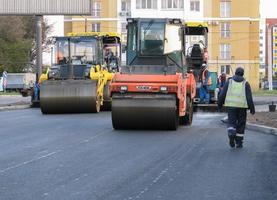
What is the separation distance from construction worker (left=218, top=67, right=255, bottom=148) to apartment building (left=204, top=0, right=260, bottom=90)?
71494mm

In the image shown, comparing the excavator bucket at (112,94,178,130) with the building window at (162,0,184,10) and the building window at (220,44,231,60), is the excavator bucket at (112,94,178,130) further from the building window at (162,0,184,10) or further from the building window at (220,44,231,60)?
the building window at (220,44,231,60)

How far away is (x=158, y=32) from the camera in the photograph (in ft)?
64.9

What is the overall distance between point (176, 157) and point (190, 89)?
7131 mm

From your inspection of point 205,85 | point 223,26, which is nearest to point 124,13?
point 223,26

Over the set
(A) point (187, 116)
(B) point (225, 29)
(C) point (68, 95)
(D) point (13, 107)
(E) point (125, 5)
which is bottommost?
(D) point (13, 107)

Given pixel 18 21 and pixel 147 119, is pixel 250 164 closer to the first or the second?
pixel 147 119

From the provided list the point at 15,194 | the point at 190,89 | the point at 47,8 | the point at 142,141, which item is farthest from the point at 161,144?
the point at 47,8

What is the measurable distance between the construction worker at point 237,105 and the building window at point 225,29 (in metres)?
72.9

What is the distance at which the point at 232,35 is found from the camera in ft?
284

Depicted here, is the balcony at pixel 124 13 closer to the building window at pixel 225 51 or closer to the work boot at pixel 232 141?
the building window at pixel 225 51

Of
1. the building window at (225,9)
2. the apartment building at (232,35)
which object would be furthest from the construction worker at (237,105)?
the building window at (225,9)

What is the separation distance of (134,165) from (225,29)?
7665 centimetres

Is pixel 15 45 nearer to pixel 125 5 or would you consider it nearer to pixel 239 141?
pixel 125 5

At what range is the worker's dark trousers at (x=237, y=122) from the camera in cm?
1418
